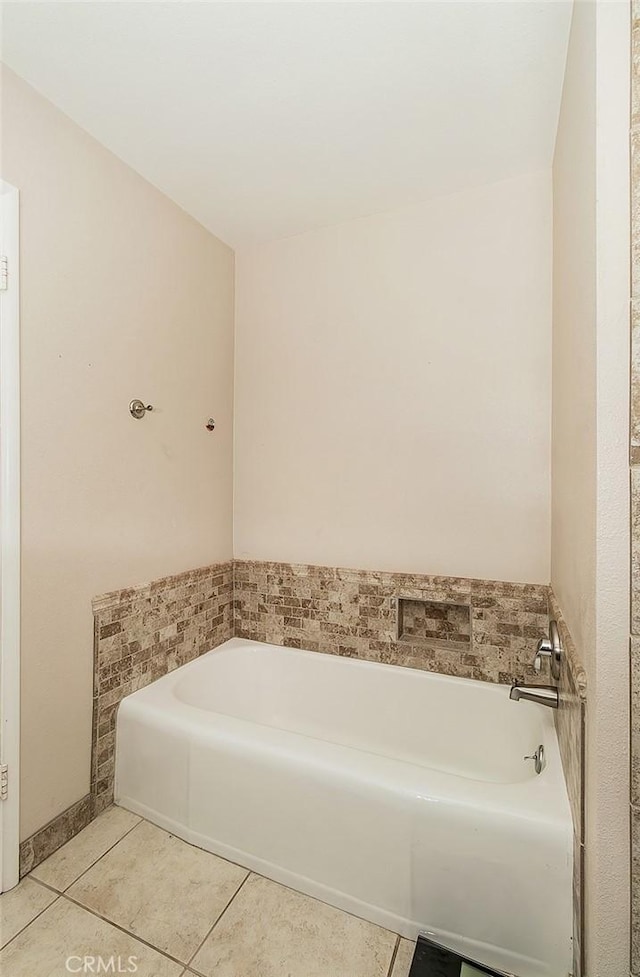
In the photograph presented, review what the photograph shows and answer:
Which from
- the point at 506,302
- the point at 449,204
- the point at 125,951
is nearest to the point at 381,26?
the point at 449,204

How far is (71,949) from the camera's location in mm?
1216

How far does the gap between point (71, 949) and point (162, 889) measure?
261 millimetres

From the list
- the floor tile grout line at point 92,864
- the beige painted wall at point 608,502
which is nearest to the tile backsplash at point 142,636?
the floor tile grout line at point 92,864

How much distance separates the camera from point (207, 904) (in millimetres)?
1361

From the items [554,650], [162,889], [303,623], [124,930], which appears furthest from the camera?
[303,623]

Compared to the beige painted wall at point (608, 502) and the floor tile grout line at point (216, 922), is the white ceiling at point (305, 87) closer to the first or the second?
the beige painted wall at point (608, 502)

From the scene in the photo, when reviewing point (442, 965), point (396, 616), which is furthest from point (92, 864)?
point (396, 616)

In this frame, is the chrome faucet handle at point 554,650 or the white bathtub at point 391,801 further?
the chrome faucet handle at point 554,650

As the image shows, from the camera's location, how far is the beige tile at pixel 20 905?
1270 mm

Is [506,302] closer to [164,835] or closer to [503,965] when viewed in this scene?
[503,965]

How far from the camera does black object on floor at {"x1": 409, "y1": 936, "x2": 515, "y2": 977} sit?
113cm

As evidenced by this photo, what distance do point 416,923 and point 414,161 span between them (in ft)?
8.46

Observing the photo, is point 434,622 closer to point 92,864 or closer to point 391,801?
point 391,801

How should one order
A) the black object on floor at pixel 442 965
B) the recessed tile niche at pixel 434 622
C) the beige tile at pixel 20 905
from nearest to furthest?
the black object on floor at pixel 442 965 → the beige tile at pixel 20 905 → the recessed tile niche at pixel 434 622
